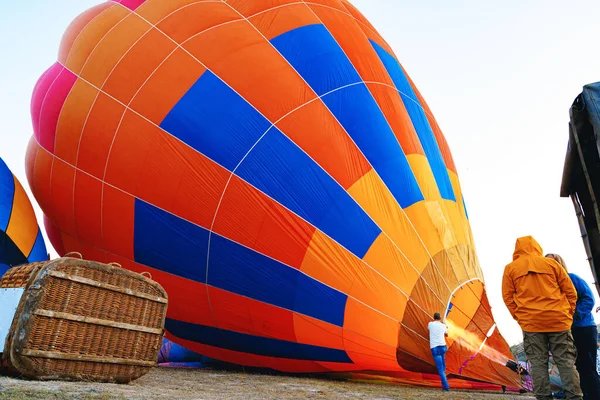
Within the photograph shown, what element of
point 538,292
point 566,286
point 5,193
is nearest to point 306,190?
point 538,292

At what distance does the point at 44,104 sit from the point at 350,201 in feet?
13.0

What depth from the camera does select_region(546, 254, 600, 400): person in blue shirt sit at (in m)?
3.74

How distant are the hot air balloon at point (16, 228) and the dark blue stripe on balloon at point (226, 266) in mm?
1914

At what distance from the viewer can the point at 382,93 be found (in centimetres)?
578

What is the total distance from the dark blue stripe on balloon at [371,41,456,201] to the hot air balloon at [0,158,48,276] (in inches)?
194

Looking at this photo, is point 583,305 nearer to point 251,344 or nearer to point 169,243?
point 251,344

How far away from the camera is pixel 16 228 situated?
21.7 ft

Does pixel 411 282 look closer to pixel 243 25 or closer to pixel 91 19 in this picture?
pixel 243 25

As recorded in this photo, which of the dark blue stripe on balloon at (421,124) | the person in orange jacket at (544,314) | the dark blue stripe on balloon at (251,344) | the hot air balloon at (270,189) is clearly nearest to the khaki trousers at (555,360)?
the person in orange jacket at (544,314)

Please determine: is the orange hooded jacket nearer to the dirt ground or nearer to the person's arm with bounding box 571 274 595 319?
the person's arm with bounding box 571 274 595 319

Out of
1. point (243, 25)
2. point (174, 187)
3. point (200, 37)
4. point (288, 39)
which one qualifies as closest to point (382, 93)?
point (288, 39)

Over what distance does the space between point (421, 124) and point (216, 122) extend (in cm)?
236

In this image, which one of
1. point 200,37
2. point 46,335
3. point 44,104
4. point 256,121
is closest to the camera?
point 46,335

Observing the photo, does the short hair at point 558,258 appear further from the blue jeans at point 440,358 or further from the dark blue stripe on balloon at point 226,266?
the dark blue stripe on balloon at point 226,266
